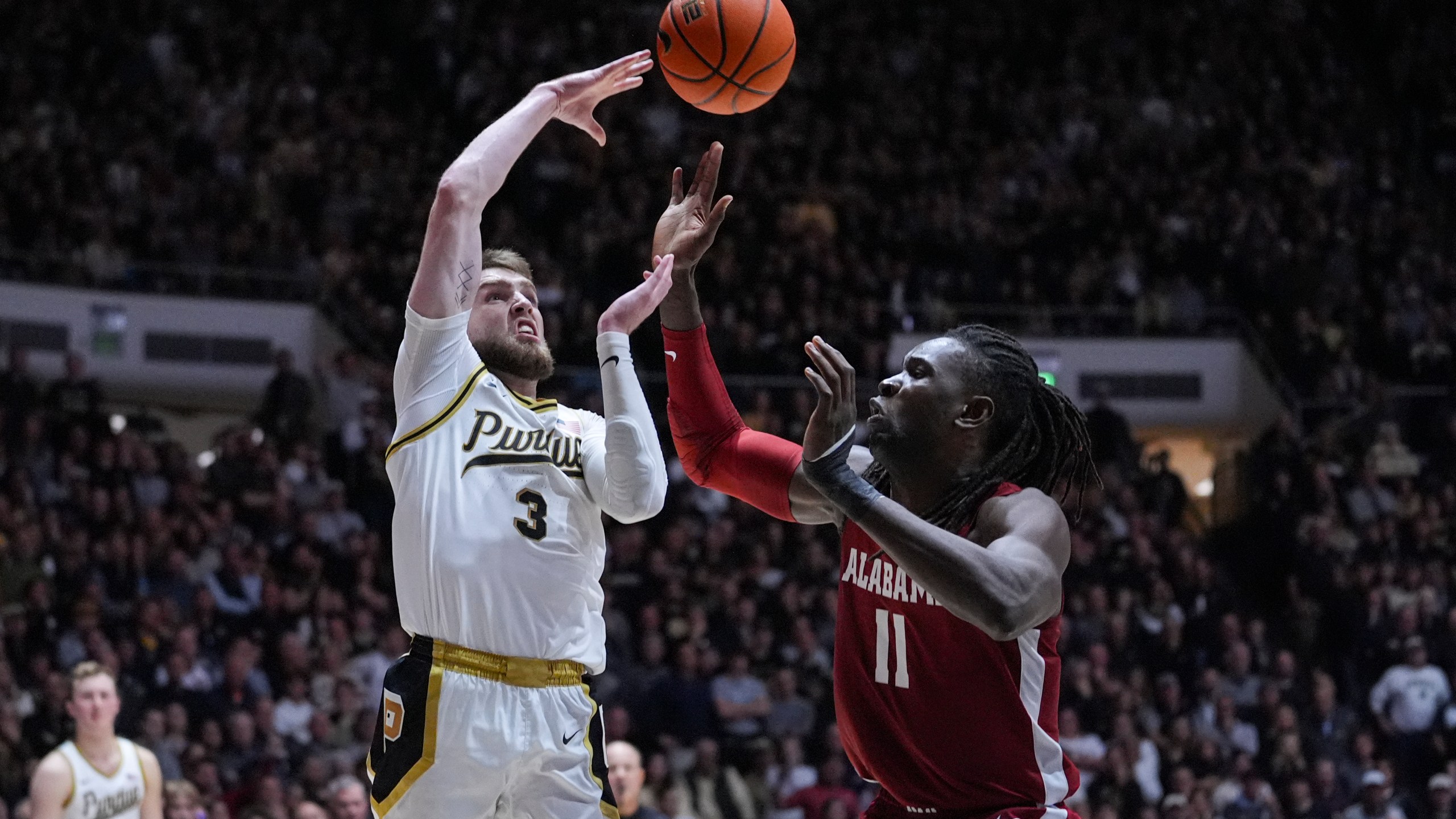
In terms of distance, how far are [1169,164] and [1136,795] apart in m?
10.0

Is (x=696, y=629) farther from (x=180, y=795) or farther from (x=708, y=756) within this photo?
(x=180, y=795)

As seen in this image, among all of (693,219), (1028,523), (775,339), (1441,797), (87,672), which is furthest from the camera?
(775,339)

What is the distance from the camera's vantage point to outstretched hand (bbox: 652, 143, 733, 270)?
464 centimetres

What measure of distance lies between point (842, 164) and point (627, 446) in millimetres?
15120

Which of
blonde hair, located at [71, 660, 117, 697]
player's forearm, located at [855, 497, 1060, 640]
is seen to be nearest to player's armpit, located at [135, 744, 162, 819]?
blonde hair, located at [71, 660, 117, 697]

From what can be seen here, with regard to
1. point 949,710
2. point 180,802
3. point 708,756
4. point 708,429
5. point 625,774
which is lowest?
point 708,756

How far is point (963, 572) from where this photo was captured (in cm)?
345

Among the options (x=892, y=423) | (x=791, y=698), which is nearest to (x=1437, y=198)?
(x=791, y=698)

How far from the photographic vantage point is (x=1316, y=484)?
1573cm

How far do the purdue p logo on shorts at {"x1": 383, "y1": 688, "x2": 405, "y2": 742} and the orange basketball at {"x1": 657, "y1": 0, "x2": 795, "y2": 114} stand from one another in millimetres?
2041

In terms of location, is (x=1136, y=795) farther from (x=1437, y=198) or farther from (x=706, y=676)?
(x=1437, y=198)

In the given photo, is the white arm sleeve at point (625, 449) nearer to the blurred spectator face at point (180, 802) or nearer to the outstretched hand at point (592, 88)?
the outstretched hand at point (592, 88)

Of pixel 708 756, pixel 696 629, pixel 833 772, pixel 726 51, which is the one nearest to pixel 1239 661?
pixel 833 772

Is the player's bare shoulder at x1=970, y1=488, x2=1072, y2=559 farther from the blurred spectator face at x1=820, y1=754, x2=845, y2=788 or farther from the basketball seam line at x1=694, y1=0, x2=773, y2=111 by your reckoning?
the blurred spectator face at x1=820, y1=754, x2=845, y2=788
